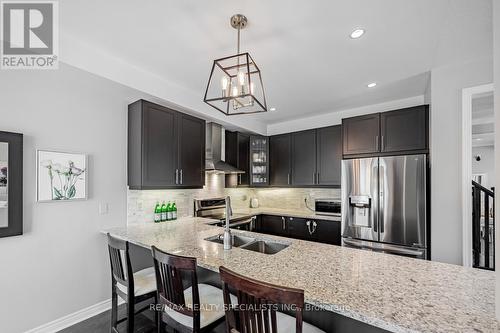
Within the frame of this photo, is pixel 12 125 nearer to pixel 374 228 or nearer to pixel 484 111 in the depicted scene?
pixel 374 228

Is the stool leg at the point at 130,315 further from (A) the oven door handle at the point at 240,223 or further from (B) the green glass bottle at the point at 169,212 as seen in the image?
(A) the oven door handle at the point at 240,223

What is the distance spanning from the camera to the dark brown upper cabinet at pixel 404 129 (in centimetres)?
298

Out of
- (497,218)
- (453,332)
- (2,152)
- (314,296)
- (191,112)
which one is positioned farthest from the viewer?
(191,112)

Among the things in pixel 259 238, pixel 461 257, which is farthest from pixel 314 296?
pixel 461 257

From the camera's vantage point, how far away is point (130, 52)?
244 centimetres

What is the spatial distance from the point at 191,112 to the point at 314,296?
10.2ft

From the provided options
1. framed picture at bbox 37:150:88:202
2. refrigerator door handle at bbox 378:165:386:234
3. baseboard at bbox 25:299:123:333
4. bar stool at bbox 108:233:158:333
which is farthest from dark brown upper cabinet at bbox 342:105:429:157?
baseboard at bbox 25:299:123:333

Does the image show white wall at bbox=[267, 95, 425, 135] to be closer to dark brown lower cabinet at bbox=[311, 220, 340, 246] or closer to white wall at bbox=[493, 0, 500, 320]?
dark brown lower cabinet at bbox=[311, 220, 340, 246]

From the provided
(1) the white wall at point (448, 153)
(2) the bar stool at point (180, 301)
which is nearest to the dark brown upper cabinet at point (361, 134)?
(1) the white wall at point (448, 153)

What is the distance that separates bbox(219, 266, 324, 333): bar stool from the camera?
3.16 ft

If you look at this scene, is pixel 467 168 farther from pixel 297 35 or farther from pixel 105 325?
pixel 105 325

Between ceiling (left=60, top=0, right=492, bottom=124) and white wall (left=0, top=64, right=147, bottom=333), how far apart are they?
0.59 metres

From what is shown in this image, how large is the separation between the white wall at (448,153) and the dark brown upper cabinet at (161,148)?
2.98m

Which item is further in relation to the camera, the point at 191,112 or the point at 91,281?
the point at 191,112
